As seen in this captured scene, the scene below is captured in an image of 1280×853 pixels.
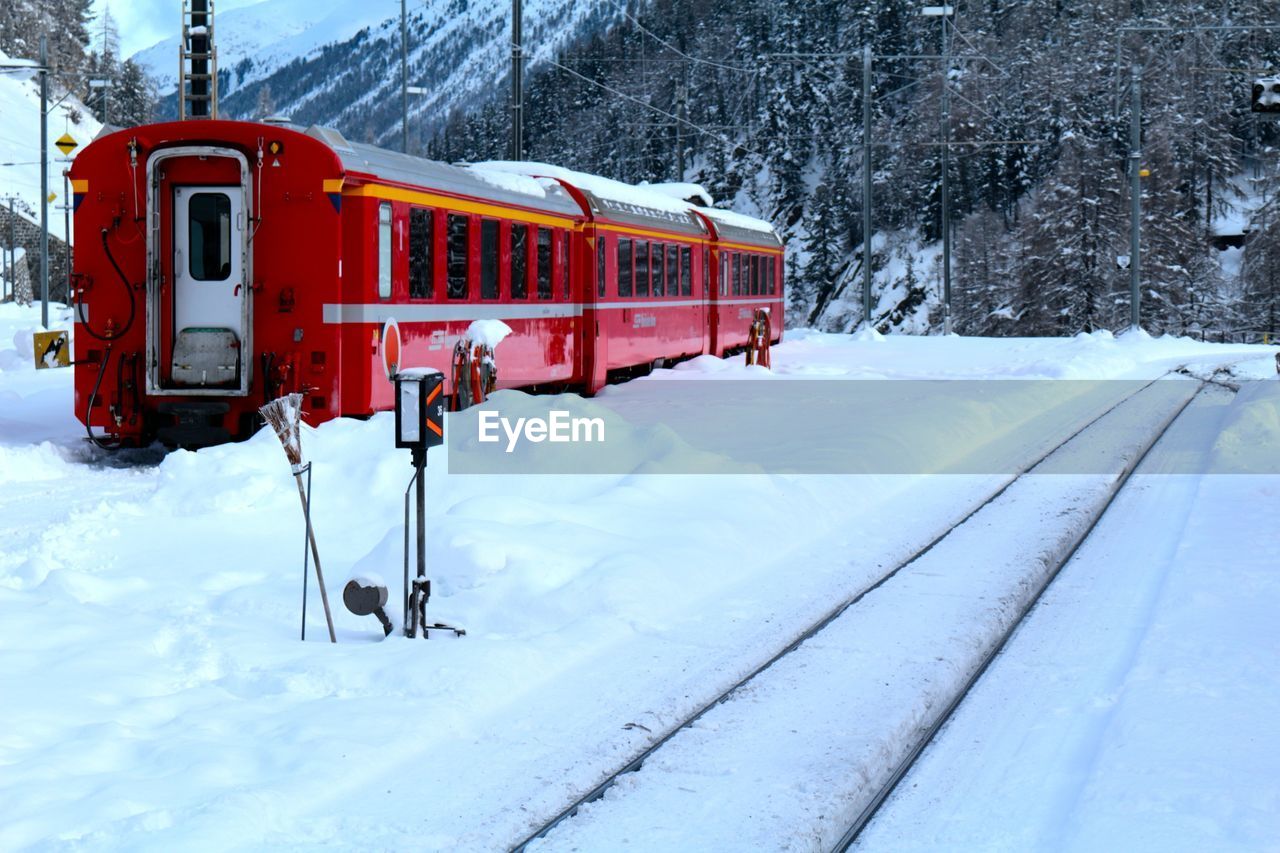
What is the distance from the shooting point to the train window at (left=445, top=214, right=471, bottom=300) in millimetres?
16344

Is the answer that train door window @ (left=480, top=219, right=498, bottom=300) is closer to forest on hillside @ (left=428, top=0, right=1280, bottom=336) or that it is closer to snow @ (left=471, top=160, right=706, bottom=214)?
snow @ (left=471, top=160, right=706, bottom=214)

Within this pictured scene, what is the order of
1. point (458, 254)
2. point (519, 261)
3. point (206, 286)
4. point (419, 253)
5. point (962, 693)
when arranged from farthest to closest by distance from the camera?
1. point (519, 261)
2. point (458, 254)
3. point (419, 253)
4. point (206, 286)
5. point (962, 693)

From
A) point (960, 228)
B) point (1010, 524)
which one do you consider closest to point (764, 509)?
point (1010, 524)

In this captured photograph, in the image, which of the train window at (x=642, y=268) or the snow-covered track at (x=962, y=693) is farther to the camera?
the train window at (x=642, y=268)

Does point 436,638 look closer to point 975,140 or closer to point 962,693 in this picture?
point 962,693

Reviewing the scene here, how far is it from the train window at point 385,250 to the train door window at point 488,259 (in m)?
2.51

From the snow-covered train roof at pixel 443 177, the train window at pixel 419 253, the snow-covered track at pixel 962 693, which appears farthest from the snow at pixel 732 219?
the snow-covered track at pixel 962 693

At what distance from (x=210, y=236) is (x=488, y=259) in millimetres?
3946

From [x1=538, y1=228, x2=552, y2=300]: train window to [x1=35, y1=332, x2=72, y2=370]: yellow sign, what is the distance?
32.0 feet

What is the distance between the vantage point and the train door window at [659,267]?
2548 cm

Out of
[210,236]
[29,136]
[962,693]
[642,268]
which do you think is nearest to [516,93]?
[642,268]

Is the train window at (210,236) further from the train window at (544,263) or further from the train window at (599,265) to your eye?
the train window at (599,265)

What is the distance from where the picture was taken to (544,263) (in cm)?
1959

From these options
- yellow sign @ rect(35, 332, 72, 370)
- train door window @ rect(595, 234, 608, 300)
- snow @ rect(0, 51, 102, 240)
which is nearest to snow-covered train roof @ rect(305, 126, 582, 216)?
train door window @ rect(595, 234, 608, 300)
